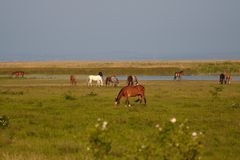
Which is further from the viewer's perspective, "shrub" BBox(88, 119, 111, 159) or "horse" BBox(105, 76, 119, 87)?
"horse" BBox(105, 76, 119, 87)

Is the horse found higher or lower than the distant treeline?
higher

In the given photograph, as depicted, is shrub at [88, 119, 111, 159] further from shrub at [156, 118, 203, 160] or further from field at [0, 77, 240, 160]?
shrub at [156, 118, 203, 160]

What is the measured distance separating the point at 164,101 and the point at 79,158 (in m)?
15.7

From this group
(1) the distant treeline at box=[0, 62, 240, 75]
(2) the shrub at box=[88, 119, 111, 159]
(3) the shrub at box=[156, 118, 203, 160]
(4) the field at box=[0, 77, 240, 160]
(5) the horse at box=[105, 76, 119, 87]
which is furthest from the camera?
(1) the distant treeline at box=[0, 62, 240, 75]

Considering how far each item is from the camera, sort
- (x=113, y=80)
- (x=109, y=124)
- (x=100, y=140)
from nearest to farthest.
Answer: (x=100, y=140), (x=109, y=124), (x=113, y=80)

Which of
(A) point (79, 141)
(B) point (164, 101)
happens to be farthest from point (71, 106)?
(A) point (79, 141)

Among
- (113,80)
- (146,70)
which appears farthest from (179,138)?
(146,70)

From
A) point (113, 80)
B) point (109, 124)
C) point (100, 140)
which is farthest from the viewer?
point (113, 80)

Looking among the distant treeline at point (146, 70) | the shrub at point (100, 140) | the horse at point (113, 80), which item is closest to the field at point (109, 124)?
the shrub at point (100, 140)

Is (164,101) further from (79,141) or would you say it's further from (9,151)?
(9,151)

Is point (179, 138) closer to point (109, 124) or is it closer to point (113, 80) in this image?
point (109, 124)

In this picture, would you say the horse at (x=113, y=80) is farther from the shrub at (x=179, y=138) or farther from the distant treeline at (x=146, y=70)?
the shrub at (x=179, y=138)

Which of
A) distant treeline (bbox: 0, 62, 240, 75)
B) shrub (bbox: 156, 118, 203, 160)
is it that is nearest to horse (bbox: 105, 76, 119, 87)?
distant treeline (bbox: 0, 62, 240, 75)

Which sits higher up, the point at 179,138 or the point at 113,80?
the point at 179,138
